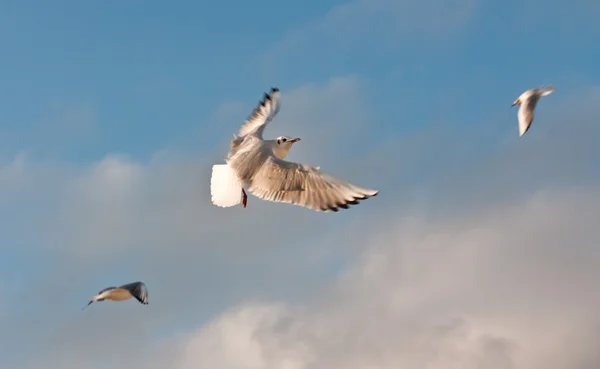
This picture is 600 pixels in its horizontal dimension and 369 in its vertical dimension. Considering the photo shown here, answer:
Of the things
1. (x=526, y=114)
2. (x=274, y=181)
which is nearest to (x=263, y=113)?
(x=526, y=114)

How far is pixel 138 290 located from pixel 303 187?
292 centimetres

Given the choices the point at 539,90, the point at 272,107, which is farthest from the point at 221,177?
the point at 539,90

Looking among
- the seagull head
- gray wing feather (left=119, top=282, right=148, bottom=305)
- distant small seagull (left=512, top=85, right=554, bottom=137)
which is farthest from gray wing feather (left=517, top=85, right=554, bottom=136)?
gray wing feather (left=119, top=282, right=148, bottom=305)

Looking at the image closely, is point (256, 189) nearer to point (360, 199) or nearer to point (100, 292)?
point (360, 199)

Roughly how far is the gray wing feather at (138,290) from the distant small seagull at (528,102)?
23.9 ft

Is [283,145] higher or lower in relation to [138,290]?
higher

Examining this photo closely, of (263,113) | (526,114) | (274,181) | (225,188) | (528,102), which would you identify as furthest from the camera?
(263,113)

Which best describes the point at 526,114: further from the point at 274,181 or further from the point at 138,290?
the point at 138,290

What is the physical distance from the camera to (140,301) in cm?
1246

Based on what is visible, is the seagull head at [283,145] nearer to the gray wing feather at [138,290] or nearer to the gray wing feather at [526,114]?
the gray wing feather at [138,290]

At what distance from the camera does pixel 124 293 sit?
1267 cm

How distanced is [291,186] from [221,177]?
5.63ft

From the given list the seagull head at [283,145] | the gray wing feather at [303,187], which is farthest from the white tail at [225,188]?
the seagull head at [283,145]

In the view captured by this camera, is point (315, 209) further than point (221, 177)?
No
